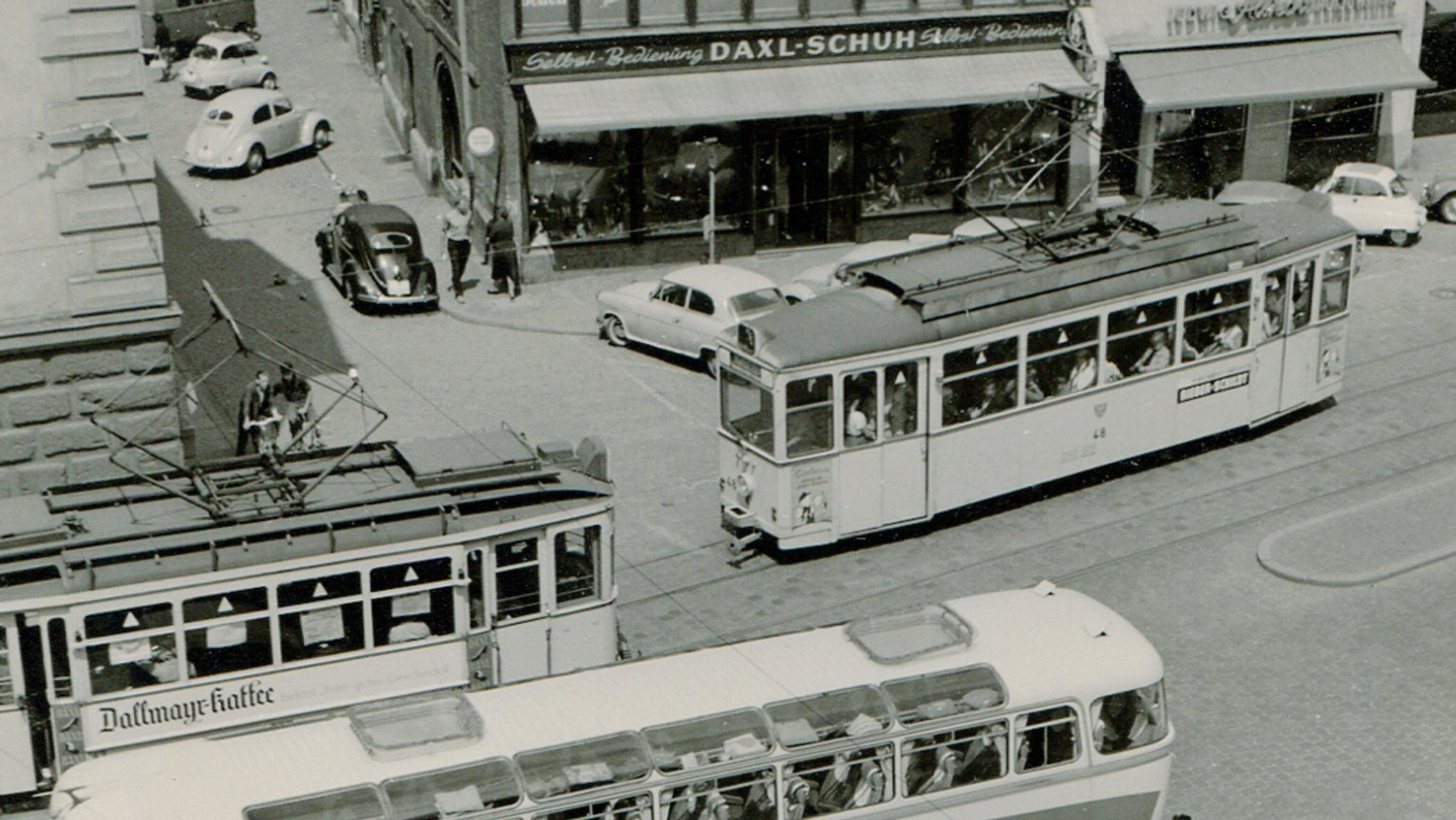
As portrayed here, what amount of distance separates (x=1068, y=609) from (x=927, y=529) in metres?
7.02

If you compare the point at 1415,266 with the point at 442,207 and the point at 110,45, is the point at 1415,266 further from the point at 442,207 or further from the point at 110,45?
the point at 110,45

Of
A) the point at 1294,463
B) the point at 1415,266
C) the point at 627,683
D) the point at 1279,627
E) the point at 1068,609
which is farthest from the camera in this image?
the point at 1415,266

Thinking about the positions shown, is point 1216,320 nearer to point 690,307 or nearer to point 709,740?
point 690,307

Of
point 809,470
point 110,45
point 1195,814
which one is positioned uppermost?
point 110,45

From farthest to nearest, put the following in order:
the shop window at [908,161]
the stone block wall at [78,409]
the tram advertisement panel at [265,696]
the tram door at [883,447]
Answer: the shop window at [908,161] < the tram door at [883,447] < the stone block wall at [78,409] < the tram advertisement panel at [265,696]

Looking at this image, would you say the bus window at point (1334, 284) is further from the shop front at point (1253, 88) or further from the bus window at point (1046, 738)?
the bus window at point (1046, 738)

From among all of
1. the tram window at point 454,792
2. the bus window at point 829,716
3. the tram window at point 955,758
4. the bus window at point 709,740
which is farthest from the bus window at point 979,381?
the tram window at point 454,792

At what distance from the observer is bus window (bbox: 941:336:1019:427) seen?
20047 mm

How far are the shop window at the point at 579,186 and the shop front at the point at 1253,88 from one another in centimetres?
931

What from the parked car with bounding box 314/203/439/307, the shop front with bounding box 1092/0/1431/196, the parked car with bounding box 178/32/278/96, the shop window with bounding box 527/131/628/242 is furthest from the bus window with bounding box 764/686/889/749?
the parked car with bounding box 178/32/278/96

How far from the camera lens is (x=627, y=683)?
12930 millimetres

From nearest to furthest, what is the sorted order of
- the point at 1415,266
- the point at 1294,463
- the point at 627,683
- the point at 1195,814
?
1. the point at 627,683
2. the point at 1195,814
3. the point at 1294,463
4. the point at 1415,266

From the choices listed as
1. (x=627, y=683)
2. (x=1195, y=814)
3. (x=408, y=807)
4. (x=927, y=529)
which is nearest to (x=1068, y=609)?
(x=1195, y=814)

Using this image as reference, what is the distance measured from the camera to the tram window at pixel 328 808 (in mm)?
11508
